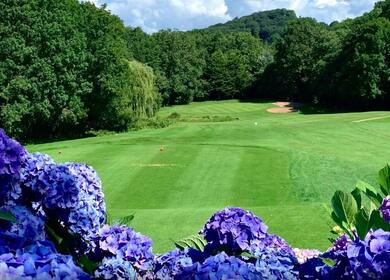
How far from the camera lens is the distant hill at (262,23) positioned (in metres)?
141

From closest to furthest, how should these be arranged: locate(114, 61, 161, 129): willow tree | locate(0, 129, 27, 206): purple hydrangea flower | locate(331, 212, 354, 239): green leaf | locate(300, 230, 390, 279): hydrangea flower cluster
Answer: locate(300, 230, 390, 279): hydrangea flower cluster, locate(0, 129, 27, 206): purple hydrangea flower, locate(331, 212, 354, 239): green leaf, locate(114, 61, 161, 129): willow tree

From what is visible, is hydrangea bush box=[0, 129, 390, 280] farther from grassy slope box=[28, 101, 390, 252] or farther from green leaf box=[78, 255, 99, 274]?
grassy slope box=[28, 101, 390, 252]

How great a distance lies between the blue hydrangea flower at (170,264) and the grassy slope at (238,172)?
611 cm

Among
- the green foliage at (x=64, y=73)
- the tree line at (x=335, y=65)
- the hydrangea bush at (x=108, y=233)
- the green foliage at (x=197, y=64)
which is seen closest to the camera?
the hydrangea bush at (x=108, y=233)

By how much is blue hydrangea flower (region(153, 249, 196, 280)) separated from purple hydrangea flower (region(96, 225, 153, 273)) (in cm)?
A: 5

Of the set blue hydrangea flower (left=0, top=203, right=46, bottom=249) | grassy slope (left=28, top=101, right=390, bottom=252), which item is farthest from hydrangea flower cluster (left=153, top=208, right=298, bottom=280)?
grassy slope (left=28, top=101, right=390, bottom=252)

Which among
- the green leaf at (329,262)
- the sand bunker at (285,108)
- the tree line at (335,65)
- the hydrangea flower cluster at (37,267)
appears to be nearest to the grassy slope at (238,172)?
the green leaf at (329,262)

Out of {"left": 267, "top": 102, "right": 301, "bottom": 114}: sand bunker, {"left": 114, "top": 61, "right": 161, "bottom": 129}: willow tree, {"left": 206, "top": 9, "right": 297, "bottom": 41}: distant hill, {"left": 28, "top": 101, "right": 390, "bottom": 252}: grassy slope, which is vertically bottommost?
{"left": 267, "top": 102, "right": 301, "bottom": 114}: sand bunker

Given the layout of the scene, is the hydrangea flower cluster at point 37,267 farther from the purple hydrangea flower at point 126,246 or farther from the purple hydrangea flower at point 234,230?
the purple hydrangea flower at point 234,230

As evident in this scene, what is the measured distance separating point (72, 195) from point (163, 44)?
2533 inches

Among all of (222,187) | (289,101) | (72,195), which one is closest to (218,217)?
(72,195)

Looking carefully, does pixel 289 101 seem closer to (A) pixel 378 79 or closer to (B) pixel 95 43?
(A) pixel 378 79

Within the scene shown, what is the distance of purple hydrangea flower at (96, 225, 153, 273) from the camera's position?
6.35 ft

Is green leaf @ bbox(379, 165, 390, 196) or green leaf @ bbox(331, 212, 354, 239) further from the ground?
green leaf @ bbox(379, 165, 390, 196)
